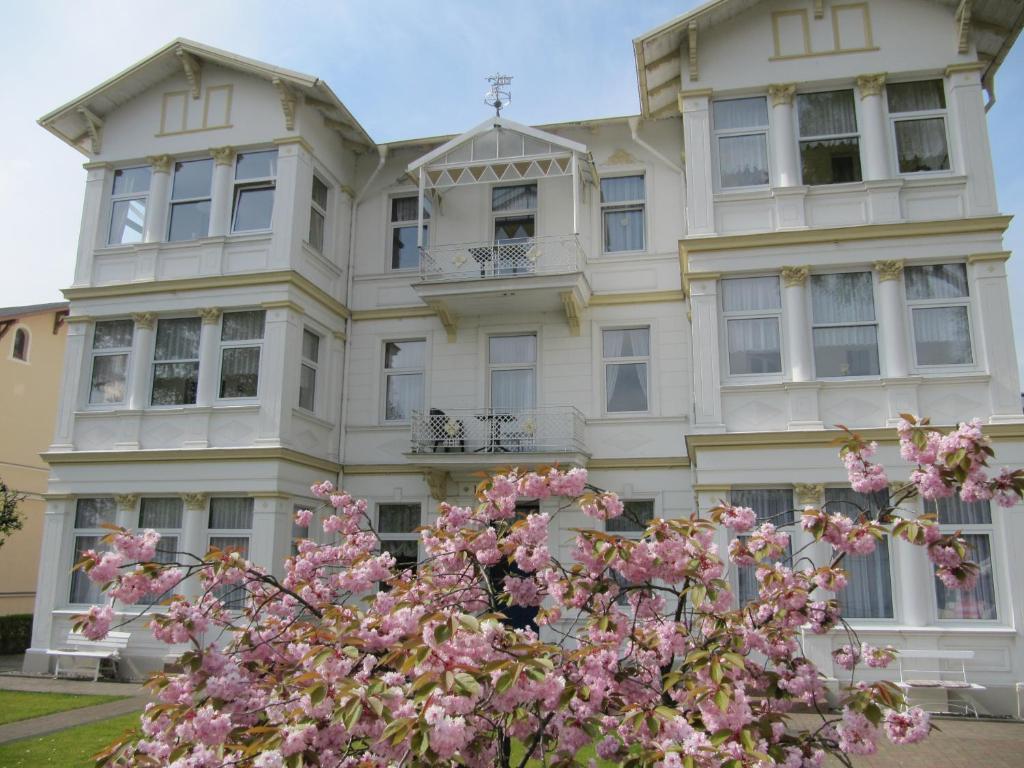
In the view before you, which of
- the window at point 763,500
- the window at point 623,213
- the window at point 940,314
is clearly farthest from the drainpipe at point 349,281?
the window at point 940,314

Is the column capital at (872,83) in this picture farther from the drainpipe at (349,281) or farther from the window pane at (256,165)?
the window pane at (256,165)

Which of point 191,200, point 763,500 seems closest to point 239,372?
point 191,200

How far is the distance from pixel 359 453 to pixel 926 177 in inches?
421

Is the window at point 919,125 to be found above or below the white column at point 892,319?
above

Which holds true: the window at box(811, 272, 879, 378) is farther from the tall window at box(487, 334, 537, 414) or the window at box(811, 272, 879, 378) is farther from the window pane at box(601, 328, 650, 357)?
the tall window at box(487, 334, 537, 414)

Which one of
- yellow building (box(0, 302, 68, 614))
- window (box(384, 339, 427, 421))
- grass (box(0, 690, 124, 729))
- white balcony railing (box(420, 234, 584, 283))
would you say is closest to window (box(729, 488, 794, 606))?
white balcony railing (box(420, 234, 584, 283))

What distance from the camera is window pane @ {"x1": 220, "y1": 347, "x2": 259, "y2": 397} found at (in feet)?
46.3

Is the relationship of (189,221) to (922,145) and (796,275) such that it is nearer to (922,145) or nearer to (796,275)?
(796,275)

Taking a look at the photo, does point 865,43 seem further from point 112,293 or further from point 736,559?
point 112,293

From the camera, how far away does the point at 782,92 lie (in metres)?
13.1

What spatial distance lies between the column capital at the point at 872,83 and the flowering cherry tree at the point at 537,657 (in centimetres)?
1038

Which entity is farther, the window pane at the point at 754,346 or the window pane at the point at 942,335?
the window pane at the point at 754,346

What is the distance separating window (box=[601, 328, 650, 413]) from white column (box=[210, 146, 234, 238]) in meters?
7.19

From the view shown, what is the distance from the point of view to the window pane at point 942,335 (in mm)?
11992
